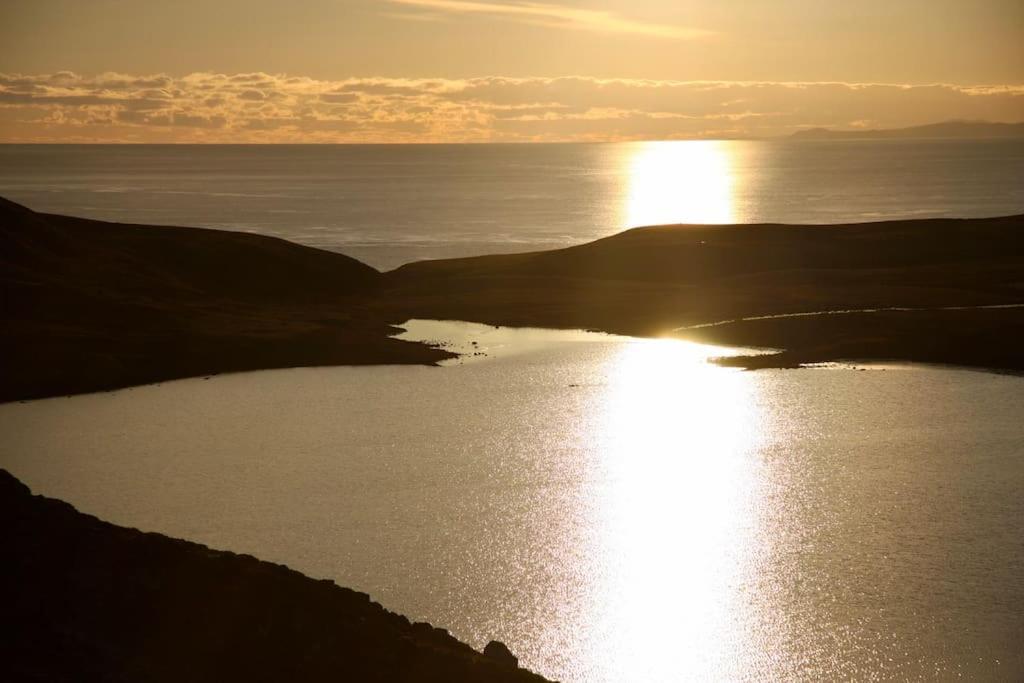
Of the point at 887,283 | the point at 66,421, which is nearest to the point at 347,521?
the point at 66,421

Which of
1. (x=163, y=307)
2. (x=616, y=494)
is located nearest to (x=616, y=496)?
(x=616, y=494)

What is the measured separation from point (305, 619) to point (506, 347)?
46696mm

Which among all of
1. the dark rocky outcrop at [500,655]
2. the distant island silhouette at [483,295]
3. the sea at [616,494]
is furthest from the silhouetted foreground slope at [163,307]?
the dark rocky outcrop at [500,655]

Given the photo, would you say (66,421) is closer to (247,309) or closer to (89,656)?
(247,309)

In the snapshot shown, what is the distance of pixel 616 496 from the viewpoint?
38.3 m

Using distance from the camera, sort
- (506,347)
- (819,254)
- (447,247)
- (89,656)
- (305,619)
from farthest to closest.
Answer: (447,247), (819,254), (506,347), (305,619), (89,656)

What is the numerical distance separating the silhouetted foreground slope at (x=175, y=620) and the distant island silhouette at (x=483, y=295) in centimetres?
3622

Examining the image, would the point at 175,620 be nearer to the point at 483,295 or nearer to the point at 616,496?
the point at 616,496

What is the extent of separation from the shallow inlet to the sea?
12cm

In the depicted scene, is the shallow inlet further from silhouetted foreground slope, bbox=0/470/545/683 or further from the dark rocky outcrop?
silhouetted foreground slope, bbox=0/470/545/683

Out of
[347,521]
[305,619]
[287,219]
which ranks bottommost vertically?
[287,219]

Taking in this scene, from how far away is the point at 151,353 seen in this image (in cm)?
6209

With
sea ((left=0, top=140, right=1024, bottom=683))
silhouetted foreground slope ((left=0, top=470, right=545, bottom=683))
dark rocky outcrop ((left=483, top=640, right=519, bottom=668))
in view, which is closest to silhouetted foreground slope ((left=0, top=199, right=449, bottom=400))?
sea ((left=0, top=140, right=1024, bottom=683))

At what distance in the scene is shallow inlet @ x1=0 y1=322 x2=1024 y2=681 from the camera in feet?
88.8
